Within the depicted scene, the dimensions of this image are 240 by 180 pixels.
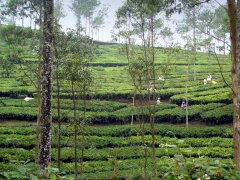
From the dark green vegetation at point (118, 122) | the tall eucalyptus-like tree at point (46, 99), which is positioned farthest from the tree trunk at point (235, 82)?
the tall eucalyptus-like tree at point (46, 99)

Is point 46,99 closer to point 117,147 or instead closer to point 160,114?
point 117,147

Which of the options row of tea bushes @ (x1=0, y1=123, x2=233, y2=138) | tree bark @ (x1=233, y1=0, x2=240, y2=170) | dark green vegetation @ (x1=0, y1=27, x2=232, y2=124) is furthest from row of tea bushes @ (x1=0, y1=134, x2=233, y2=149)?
tree bark @ (x1=233, y1=0, x2=240, y2=170)

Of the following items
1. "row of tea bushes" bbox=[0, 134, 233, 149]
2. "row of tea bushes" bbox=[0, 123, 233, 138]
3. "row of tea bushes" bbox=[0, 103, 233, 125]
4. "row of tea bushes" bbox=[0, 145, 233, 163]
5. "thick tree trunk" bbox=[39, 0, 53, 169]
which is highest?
"thick tree trunk" bbox=[39, 0, 53, 169]

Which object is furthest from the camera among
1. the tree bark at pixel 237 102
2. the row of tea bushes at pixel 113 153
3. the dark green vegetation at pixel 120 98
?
the dark green vegetation at pixel 120 98

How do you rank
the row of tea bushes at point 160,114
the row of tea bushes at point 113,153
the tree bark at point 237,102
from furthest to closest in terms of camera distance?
the row of tea bushes at point 160,114, the row of tea bushes at point 113,153, the tree bark at point 237,102

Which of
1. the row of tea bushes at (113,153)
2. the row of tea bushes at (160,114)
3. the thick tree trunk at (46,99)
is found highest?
the thick tree trunk at (46,99)

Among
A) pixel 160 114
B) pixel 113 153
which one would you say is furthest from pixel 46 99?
pixel 160 114

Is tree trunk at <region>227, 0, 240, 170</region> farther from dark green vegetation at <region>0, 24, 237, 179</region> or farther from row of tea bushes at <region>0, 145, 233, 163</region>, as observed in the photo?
row of tea bushes at <region>0, 145, 233, 163</region>

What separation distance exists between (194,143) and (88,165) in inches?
278

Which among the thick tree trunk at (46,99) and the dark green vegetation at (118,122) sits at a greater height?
the thick tree trunk at (46,99)

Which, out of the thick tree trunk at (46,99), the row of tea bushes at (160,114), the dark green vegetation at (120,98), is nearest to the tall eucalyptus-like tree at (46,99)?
the thick tree trunk at (46,99)

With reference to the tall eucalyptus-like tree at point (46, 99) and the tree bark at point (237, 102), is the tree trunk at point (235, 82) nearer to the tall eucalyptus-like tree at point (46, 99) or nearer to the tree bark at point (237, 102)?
the tree bark at point (237, 102)

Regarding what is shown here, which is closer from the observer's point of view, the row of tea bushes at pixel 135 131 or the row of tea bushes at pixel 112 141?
the row of tea bushes at pixel 112 141

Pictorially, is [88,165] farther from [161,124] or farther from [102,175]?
[161,124]
